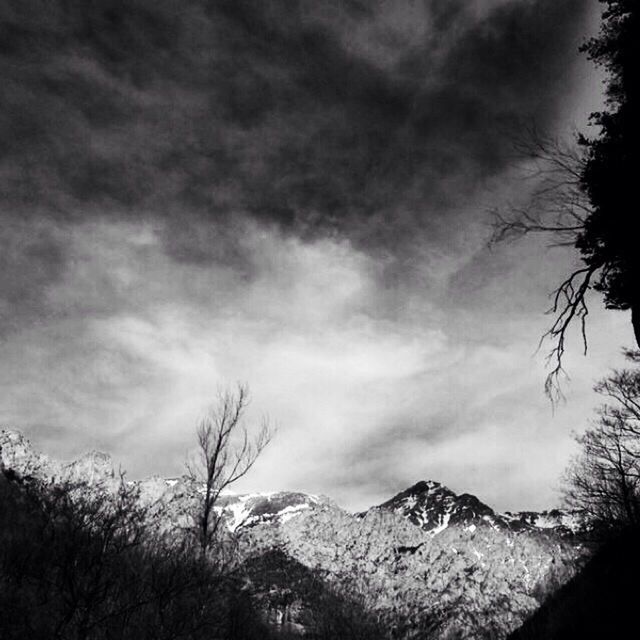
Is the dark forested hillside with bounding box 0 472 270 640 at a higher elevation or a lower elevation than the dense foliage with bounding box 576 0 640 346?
lower

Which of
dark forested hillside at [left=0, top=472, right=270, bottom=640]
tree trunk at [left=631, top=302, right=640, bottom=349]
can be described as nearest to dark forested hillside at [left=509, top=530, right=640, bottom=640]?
tree trunk at [left=631, top=302, right=640, bottom=349]

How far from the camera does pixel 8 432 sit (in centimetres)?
15888

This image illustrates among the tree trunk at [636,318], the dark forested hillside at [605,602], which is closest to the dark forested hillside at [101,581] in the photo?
the dark forested hillside at [605,602]

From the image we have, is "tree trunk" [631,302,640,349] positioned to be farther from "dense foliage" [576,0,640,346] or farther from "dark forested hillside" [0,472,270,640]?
"dark forested hillside" [0,472,270,640]

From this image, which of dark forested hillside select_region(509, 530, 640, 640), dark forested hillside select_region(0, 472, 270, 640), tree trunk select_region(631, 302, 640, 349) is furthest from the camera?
dark forested hillside select_region(0, 472, 270, 640)

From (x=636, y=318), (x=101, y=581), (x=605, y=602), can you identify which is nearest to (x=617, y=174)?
(x=636, y=318)

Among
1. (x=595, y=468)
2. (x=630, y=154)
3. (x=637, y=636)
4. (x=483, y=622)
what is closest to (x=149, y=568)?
(x=595, y=468)

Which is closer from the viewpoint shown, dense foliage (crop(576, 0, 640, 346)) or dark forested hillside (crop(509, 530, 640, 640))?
dark forested hillside (crop(509, 530, 640, 640))

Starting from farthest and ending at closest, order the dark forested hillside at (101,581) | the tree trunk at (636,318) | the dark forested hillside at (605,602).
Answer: the dark forested hillside at (101,581), the tree trunk at (636,318), the dark forested hillside at (605,602)

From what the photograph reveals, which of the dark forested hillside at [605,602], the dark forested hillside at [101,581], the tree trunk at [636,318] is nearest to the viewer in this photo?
the dark forested hillside at [605,602]

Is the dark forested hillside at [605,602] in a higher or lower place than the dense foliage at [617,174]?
lower

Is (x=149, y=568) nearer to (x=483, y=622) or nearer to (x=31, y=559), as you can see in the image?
(x=31, y=559)

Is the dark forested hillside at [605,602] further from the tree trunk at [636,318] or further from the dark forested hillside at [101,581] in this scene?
the dark forested hillside at [101,581]

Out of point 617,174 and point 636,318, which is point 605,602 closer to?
point 636,318
